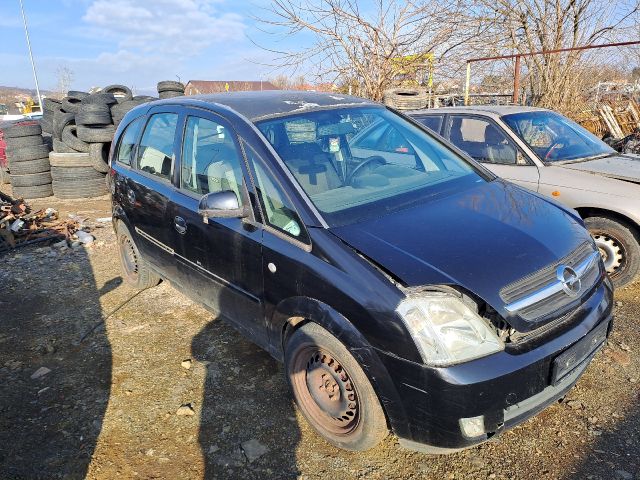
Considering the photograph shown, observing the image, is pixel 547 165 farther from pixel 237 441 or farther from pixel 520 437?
pixel 237 441

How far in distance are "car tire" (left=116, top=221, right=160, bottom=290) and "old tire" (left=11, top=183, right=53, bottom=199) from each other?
5.47 m

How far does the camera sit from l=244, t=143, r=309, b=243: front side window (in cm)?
245

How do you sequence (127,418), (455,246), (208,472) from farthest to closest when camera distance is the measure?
(127,418), (208,472), (455,246)

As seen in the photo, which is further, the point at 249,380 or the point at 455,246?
the point at 249,380

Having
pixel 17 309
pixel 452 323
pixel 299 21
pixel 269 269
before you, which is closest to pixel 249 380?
pixel 269 269

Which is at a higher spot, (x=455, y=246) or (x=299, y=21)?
(x=299, y=21)

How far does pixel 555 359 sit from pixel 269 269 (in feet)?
4.86

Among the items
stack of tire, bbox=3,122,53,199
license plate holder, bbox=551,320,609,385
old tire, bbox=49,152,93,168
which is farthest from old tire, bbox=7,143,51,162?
license plate holder, bbox=551,320,609,385

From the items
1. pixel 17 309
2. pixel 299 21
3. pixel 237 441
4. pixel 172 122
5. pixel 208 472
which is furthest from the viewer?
pixel 299 21

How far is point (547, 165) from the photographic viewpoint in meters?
4.43

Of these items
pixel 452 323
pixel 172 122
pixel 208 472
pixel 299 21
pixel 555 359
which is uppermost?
pixel 299 21

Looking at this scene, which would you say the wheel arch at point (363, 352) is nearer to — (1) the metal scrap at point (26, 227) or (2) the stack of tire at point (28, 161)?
(1) the metal scrap at point (26, 227)

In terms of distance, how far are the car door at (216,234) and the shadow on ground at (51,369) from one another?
3.27ft

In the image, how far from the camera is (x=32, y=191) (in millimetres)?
8883
